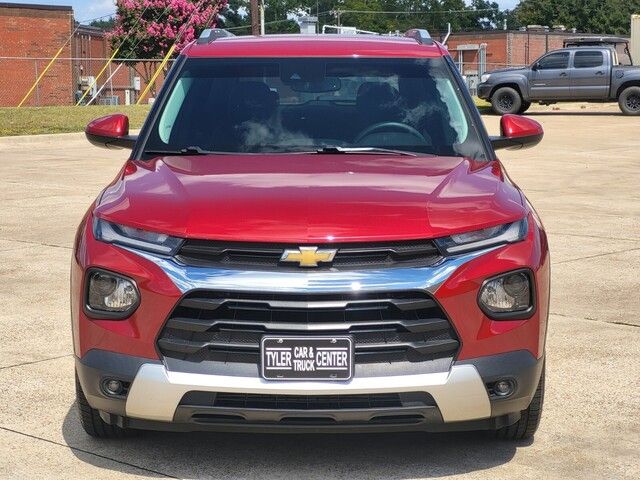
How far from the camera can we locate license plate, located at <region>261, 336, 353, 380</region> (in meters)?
4.14

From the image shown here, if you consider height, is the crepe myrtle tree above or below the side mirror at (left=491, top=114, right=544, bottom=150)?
below

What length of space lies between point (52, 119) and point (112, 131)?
24856 mm

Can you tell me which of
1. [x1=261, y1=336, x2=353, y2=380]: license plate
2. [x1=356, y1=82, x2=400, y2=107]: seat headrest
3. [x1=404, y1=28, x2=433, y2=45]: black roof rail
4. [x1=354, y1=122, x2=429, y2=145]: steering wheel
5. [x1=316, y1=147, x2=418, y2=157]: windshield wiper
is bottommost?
[x1=261, y1=336, x2=353, y2=380]: license plate

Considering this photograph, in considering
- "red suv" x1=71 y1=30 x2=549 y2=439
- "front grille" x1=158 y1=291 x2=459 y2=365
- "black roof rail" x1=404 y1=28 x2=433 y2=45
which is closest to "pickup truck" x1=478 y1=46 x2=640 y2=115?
"black roof rail" x1=404 y1=28 x2=433 y2=45

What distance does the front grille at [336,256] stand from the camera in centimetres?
420

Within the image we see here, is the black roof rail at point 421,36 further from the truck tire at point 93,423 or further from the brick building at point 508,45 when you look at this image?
the brick building at point 508,45

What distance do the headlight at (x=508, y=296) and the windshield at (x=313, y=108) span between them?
3.90 ft

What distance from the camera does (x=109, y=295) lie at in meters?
4.35

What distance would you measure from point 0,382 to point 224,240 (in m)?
2.23

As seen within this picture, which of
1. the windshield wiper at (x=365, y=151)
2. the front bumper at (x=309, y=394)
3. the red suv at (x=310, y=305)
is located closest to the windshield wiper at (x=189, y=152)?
the windshield wiper at (x=365, y=151)

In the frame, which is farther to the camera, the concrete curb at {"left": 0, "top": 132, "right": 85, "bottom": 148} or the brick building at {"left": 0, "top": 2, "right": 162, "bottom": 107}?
the brick building at {"left": 0, "top": 2, "right": 162, "bottom": 107}

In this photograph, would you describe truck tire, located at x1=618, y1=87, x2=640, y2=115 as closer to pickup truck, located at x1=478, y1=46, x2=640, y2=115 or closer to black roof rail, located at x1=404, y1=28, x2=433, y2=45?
pickup truck, located at x1=478, y1=46, x2=640, y2=115

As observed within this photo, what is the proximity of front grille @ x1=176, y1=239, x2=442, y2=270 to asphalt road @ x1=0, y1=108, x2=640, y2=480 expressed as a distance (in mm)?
859

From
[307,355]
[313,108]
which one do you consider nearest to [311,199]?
[307,355]
